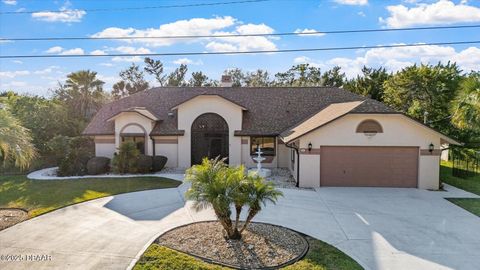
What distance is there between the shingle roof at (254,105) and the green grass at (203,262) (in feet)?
46.3

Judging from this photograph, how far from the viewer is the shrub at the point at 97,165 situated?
21281 mm

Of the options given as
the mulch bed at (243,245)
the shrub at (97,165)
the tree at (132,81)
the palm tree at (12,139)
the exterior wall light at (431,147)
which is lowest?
the mulch bed at (243,245)

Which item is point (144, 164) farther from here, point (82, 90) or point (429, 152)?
point (429, 152)

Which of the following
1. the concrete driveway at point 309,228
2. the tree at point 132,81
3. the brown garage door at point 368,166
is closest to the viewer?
the concrete driveway at point 309,228

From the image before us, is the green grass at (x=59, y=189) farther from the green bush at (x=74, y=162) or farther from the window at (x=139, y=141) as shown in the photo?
the window at (x=139, y=141)

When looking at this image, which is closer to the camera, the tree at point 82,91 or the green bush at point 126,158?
the green bush at point 126,158

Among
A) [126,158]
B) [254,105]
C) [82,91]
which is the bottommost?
[126,158]

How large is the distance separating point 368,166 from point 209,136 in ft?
35.5

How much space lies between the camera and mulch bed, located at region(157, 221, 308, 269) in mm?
8492

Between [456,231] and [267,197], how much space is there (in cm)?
666

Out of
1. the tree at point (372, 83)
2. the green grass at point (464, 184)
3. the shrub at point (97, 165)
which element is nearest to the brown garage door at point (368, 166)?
the green grass at point (464, 184)

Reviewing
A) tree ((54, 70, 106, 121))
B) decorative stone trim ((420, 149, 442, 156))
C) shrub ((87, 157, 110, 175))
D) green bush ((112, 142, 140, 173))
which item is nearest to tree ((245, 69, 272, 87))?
tree ((54, 70, 106, 121))

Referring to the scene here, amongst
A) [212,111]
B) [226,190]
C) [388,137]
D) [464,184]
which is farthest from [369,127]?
[226,190]

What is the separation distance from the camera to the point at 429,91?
89.1 ft
